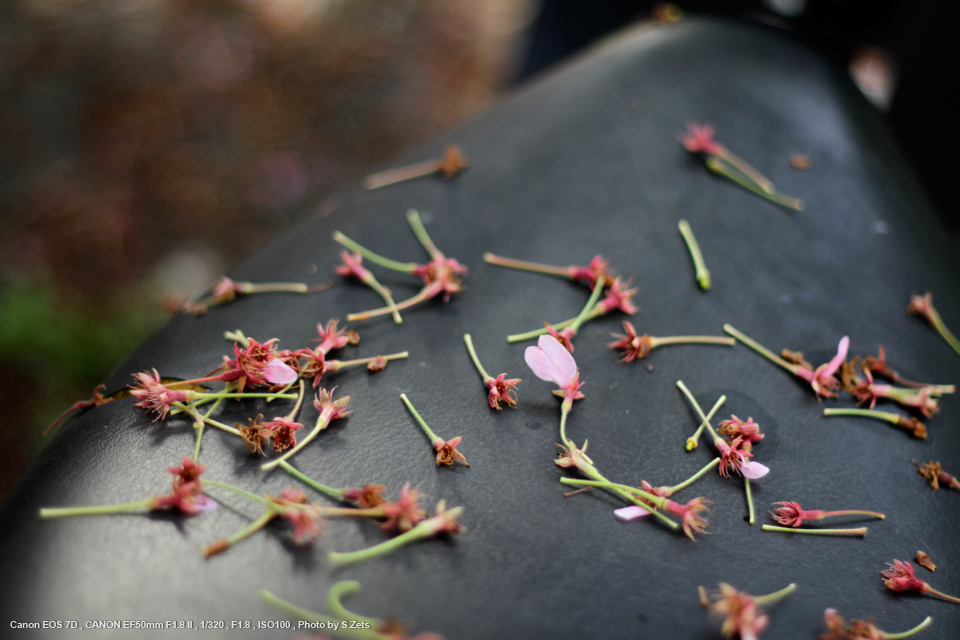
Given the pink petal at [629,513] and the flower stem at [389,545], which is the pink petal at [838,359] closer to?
the pink petal at [629,513]

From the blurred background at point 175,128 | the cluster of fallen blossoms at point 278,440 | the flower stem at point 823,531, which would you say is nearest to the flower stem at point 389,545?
the cluster of fallen blossoms at point 278,440

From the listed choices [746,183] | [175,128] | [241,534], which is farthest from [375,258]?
[175,128]

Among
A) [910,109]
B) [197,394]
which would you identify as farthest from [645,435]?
[910,109]

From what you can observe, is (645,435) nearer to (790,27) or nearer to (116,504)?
(116,504)

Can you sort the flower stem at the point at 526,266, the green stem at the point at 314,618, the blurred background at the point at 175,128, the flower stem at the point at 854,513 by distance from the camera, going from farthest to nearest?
1. the blurred background at the point at 175,128
2. the flower stem at the point at 526,266
3. the flower stem at the point at 854,513
4. the green stem at the point at 314,618

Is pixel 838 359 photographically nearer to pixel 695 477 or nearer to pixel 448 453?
pixel 695 477

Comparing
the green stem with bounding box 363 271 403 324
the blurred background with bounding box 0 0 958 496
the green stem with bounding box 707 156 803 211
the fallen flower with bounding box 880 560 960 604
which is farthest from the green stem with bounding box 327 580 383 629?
the blurred background with bounding box 0 0 958 496

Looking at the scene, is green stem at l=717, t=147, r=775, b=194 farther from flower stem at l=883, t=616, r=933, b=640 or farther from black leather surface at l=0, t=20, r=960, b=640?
flower stem at l=883, t=616, r=933, b=640
